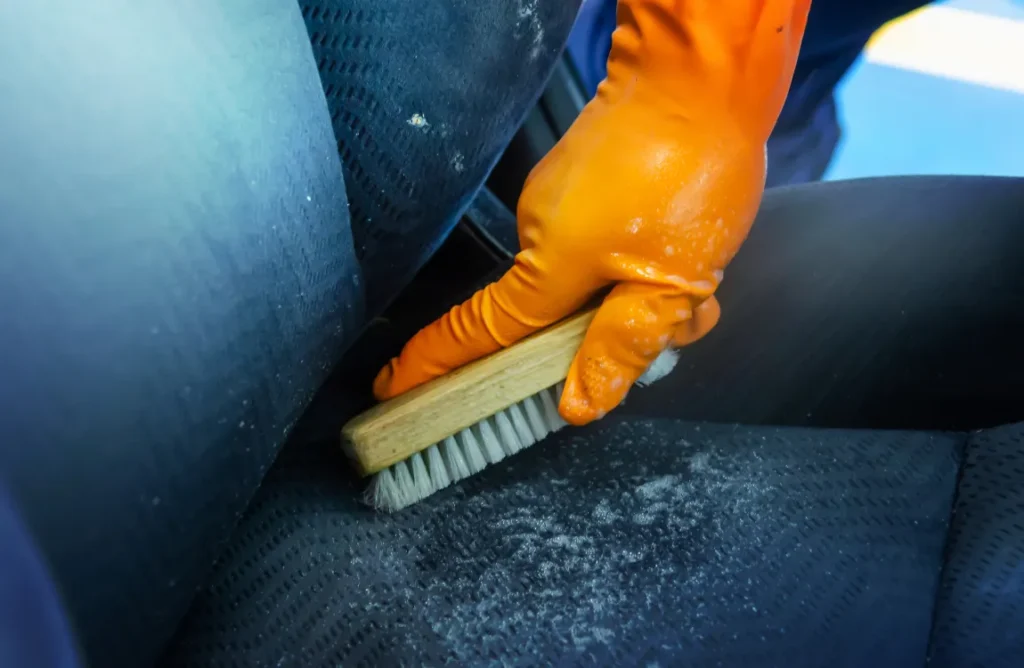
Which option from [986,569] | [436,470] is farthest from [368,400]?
[986,569]

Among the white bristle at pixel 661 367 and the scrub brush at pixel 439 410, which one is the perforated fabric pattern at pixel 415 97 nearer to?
the scrub brush at pixel 439 410

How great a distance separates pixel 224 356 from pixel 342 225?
0.35 ft

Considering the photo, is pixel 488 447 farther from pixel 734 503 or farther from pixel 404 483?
pixel 734 503

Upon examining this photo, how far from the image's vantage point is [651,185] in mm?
410

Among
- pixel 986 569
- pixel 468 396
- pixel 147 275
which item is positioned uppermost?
pixel 147 275

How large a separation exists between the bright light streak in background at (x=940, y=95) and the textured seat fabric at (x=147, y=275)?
76cm

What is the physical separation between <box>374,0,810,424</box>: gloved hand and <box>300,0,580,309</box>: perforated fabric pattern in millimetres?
49

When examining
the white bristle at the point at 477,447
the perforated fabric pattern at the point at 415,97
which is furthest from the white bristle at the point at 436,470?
the perforated fabric pattern at the point at 415,97

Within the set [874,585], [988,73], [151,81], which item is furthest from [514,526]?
[988,73]

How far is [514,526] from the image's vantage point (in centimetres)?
43

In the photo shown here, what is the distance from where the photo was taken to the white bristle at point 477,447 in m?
0.47

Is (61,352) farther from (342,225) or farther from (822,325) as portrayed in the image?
(822,325)

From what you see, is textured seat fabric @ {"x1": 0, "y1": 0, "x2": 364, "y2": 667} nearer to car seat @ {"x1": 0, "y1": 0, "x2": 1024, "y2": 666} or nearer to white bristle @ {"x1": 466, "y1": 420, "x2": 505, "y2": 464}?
car seat @ {"x1": 0, "y1": 0, "x2": 1024, "y2": 666}

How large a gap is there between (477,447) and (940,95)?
2.74ft
